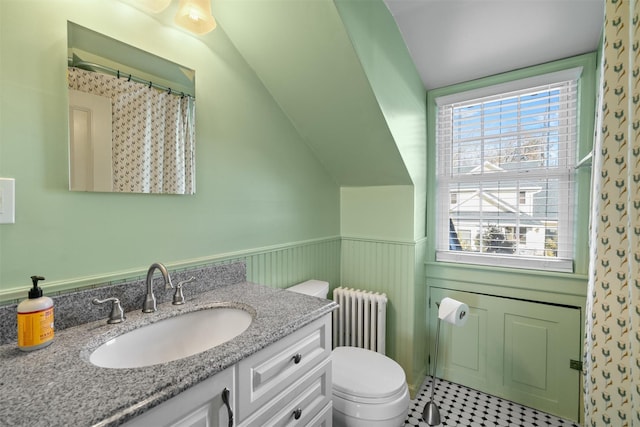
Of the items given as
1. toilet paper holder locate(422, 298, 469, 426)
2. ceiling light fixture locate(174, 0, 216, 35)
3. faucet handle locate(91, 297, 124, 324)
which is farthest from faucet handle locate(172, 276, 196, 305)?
toilet paper holder locate(422, 298, 469, 426)

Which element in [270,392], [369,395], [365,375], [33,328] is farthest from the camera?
[365,375]

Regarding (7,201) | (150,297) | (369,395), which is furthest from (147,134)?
(369,395)

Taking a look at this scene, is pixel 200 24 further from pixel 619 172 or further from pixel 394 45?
pixel 619 172

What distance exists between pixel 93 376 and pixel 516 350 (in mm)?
2256

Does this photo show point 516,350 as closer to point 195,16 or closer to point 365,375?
point 365,375

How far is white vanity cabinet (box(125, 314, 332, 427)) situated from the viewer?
27.1 inches

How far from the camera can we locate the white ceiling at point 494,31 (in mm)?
1471

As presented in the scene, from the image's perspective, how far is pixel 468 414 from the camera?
182 cm

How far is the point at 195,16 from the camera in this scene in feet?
3.78

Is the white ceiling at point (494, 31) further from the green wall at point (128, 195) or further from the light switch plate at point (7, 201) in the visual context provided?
the light switch plate at point (7, 201)

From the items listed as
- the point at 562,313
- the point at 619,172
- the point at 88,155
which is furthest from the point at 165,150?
the point at 562,313

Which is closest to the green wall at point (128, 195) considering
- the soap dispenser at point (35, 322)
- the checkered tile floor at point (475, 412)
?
the soap dispenser at point (35, 322)

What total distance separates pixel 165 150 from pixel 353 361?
143 centimetres

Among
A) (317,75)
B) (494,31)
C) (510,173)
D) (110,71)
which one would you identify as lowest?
(510,173)
